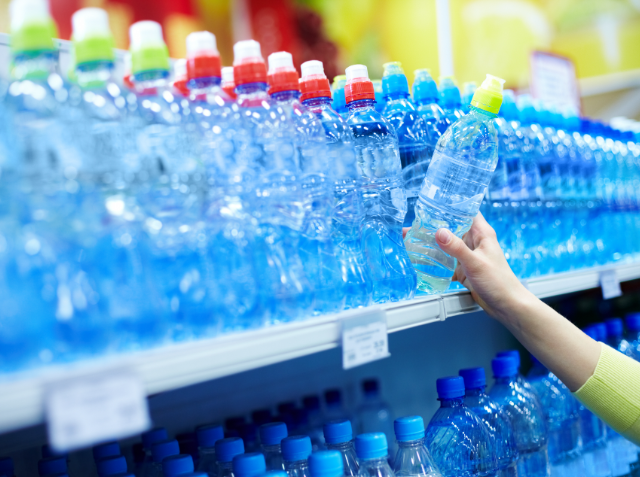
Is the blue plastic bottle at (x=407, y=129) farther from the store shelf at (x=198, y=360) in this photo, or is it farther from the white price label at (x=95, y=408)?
the white price label at (x=95, y=408)

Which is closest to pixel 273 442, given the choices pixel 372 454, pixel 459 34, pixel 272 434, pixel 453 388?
pixel 272 434

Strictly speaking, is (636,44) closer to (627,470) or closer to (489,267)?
(627,470)

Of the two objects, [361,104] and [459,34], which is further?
[459,34]

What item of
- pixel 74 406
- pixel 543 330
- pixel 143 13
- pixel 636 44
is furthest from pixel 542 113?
pixel 636 44

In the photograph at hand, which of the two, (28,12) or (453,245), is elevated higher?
(28,12)

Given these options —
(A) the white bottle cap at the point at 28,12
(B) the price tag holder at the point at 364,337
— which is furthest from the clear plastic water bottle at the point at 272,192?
(A) the white bottle cap at the point at 28,12

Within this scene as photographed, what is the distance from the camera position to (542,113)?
2074 millimetres

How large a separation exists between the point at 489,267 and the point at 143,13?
117 inches

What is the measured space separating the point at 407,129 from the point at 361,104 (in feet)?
0.72

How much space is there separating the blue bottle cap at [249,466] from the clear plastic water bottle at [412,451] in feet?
1.07

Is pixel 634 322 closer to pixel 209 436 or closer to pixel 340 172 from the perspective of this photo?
pixel 340 172

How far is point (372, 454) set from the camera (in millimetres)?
1156

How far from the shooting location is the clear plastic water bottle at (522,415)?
5.60 feet

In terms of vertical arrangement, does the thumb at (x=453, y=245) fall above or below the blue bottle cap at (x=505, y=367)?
above
